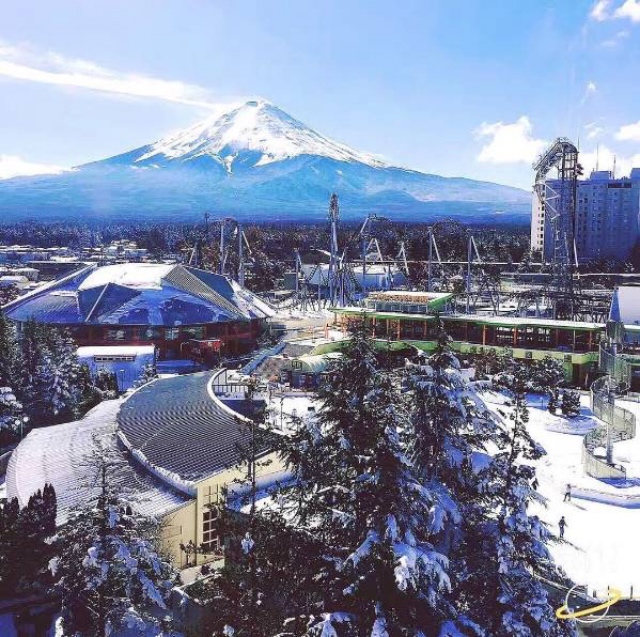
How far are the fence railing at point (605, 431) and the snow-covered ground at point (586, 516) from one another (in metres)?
0.37

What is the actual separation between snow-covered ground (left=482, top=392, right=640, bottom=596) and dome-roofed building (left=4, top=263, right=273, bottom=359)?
81.9 feet

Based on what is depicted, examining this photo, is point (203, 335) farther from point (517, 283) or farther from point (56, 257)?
point (56, 257)

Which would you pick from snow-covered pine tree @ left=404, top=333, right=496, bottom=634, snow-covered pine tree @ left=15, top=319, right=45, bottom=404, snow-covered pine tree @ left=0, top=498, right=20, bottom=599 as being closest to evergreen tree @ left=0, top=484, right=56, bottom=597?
snow-covered pine tree @ left=0, top=498, right=20, bottom=599

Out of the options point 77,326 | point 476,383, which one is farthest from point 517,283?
point 476,383

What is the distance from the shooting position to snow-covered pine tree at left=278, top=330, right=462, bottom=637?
7.52m

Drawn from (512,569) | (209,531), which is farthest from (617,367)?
(512,569)

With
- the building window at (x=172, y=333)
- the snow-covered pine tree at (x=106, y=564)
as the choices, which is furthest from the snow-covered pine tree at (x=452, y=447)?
the building window at (x=172, y=333)

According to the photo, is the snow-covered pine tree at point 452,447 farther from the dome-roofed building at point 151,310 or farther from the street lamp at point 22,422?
the dome-roofed building at point 151,310

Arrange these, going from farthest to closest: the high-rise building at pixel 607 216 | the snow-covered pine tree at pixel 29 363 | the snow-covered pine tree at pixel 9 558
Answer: the high-rise building at pixel 607 216
the snow-covered pine tree at pixel 29 363
the snow-covered pine tree at pixel 9 558

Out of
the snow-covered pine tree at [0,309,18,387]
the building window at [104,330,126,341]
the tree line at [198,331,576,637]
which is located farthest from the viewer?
the building window at [104,330,126,341]

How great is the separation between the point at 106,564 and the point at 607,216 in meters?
126

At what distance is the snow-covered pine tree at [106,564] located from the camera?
33.4ft

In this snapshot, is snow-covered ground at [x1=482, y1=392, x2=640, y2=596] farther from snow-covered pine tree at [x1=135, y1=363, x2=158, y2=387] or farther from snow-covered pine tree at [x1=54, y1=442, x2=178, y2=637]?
snow-covered pine tree at [x1=135, y1=363, x2=158, y2=387]

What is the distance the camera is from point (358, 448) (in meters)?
8.19
